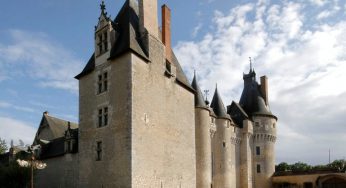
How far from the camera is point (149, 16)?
27.0 meters

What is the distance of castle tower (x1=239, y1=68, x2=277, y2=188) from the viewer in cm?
4381

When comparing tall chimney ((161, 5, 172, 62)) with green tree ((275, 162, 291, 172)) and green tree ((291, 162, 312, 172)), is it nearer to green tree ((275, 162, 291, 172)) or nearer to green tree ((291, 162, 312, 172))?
green tree ((275, 162, 291, 172))

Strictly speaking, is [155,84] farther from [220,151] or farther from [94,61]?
[220,151]

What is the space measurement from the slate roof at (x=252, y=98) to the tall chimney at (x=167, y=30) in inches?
775

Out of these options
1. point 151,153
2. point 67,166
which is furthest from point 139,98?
point 67,166

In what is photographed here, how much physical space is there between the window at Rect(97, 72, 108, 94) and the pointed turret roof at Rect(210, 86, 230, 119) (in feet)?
54.7

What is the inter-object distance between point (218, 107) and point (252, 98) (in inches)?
301

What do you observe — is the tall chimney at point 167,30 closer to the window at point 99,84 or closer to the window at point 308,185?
the window at point 99,84

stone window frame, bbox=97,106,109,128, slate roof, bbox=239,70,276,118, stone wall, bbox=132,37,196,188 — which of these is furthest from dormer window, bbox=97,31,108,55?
slate roof, bbox=239,70,276,118

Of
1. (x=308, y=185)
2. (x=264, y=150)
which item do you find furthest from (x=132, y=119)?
(x=308, y=185)

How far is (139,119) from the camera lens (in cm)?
2344

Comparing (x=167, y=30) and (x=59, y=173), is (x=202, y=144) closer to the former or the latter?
(x=167, y=30)

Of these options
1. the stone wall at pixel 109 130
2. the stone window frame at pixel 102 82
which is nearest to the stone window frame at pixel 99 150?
the stone wall at pixel 109 130

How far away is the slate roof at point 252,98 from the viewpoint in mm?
45344
